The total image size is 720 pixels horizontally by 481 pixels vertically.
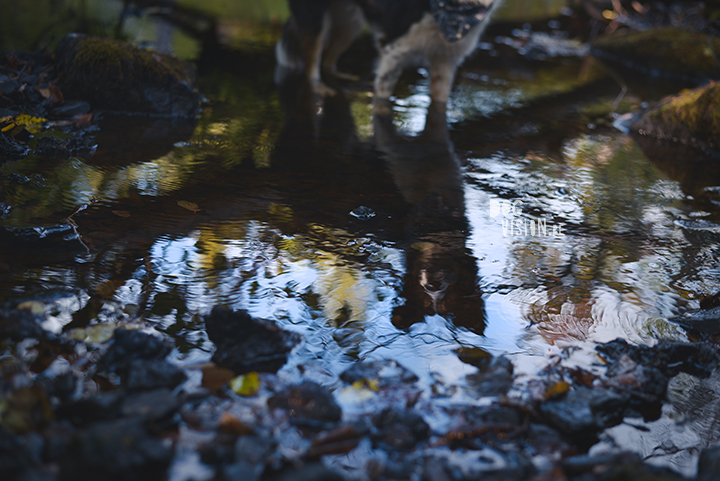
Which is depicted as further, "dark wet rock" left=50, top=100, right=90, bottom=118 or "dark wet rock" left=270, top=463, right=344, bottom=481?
Result: "dark wet rock" left=50, top=100, right=90, bottom=118

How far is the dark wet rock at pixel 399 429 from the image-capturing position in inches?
64.2

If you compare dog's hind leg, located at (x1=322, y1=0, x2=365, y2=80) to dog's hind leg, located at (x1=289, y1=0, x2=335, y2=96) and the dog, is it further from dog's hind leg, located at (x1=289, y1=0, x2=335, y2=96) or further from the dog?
dog's hind leg, located at (x1=289, y1=0, x2=335, y2=96)

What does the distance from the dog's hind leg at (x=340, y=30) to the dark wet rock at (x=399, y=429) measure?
16.0 feet

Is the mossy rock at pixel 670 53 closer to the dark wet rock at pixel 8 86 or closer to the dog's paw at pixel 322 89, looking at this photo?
the dog's paw at pixel 322 89

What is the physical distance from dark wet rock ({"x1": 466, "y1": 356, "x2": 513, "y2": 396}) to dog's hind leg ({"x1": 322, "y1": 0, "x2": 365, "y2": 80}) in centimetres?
460

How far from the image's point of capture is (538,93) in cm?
632

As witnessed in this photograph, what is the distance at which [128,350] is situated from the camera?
6.00ft

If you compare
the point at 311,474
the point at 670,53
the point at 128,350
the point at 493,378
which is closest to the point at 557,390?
the point at 493,378

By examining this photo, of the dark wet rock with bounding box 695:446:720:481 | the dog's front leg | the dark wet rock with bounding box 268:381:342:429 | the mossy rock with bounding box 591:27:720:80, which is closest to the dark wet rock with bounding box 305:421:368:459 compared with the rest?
the dark wet rock with bounding box 268:381:342:429

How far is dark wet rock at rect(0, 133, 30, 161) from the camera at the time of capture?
3.18 m

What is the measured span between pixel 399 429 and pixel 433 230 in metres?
1.50

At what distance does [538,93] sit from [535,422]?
535cm

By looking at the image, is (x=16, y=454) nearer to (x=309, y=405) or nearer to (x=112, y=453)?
(x=112, y=453)

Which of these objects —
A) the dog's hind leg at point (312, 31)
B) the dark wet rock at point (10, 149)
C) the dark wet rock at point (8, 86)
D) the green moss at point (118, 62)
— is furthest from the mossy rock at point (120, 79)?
the dog's hind leg at point (312, 31)
